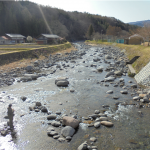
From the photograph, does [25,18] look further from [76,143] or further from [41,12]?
[76,143]

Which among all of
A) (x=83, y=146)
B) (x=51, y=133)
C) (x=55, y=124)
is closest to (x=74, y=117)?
(x=55, y=124)

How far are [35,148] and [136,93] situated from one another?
8.84 meters

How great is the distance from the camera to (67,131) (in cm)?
662

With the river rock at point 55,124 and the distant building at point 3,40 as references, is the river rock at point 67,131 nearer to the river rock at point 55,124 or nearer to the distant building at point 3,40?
the river rock at point 55,124

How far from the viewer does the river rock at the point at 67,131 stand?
21.5ft

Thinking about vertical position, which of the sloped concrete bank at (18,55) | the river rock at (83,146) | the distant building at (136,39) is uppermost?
the distant building at (136,39)

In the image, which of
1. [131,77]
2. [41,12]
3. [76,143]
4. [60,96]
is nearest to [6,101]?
[60,96]

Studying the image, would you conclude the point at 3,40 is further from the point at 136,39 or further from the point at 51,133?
the point at 51,133

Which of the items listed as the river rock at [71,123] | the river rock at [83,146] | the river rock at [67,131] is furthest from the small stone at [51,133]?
the river rock at [83,146]

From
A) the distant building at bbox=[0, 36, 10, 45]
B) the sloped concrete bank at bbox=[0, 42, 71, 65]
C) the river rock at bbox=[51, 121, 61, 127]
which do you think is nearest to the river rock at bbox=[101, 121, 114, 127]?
the river rock at bbox=[51, 121, 61, 127]

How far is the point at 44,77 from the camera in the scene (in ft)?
53.3

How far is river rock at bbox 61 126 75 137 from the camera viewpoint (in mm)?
6544

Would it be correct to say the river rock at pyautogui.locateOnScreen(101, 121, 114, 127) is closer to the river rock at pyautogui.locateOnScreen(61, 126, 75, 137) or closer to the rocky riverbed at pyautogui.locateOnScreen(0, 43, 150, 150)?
the rocky riverbed at pyautogui.locateOnScreen(0, 43, 150, 150)

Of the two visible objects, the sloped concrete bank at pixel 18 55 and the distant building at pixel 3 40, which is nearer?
the sloped concrete bank at pixel 18 55
